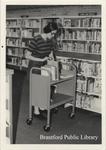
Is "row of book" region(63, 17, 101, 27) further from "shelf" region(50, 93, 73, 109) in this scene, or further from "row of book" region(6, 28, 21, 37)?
"shelf" region(50, 93, 73, 109)

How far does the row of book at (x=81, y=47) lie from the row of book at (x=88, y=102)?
0.26 m

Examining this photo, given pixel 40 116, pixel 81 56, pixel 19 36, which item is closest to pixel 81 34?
pixel 81 56

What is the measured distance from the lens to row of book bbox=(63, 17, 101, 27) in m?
1.30

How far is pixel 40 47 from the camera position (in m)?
1.33

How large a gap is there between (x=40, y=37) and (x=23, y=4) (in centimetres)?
20

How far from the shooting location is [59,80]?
55.1 inches

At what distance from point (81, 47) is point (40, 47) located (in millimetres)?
224

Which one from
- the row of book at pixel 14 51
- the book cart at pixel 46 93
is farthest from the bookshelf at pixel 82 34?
the row of book at pixel 14 51

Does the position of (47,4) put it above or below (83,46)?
above

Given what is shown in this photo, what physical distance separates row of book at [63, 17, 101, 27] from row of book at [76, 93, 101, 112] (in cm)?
40

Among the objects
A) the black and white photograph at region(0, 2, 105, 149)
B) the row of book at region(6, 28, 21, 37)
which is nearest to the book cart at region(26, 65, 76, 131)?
the black and white photograph at region(0, 2, 105, 149)

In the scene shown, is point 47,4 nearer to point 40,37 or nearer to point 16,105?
point 40,37

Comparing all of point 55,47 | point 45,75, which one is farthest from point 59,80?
point 55,47

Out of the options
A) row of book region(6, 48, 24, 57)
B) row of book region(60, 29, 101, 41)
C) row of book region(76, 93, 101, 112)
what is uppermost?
row of book region(60, 29, 101, 41)
